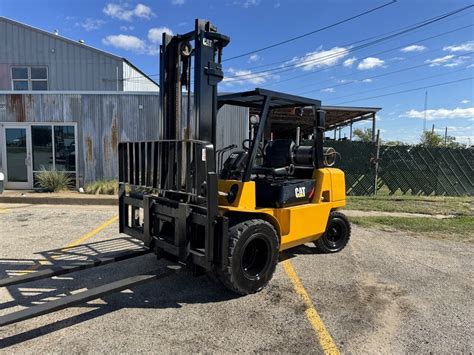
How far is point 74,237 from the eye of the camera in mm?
7312

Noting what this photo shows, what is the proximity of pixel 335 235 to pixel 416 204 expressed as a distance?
22.7 ft

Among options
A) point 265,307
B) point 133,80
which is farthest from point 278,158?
point 133,80

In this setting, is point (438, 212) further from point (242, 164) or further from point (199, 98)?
point (199, 98)

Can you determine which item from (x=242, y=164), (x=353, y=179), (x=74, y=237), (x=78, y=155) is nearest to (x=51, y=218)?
(x=74, y=237)

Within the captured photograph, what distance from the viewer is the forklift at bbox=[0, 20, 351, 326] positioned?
163 inches

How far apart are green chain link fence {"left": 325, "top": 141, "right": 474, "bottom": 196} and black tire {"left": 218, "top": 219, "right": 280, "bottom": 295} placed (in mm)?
10321

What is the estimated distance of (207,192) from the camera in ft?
13.1

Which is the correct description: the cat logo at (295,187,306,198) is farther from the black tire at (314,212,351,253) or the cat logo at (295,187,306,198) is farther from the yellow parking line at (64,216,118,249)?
the yellow parking line at (64,216,118,249)

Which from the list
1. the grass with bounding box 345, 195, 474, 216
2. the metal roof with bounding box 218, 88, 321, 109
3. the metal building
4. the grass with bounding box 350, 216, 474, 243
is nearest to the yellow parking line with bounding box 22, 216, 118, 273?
the metal roof with bounding box 218, 88, 321, 109

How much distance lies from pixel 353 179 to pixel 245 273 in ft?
35.8

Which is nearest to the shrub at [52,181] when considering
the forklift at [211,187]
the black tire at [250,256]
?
the forklift at [211,187]

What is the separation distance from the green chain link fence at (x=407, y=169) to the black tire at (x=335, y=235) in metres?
8.02

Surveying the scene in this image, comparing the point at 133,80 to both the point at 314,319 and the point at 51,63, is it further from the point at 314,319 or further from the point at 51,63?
Answer: the point at 314,319

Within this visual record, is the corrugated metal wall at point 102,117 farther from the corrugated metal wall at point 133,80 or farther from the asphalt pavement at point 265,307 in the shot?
the corrugated metal wall at point 133,80
